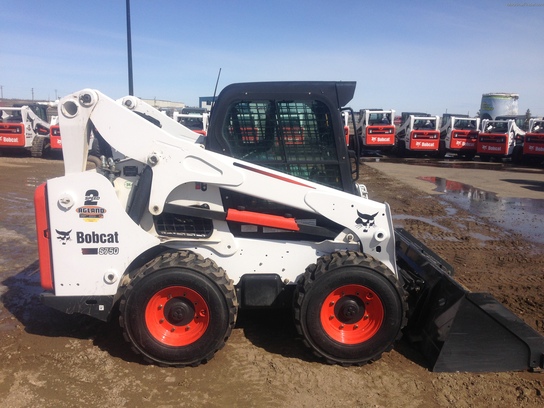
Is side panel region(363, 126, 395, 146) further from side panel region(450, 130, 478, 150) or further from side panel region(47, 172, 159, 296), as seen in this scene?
side panel region(47, 172, 159, 296)

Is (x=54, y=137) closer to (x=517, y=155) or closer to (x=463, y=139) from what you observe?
(x=463, y=139)

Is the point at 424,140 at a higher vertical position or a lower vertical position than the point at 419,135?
lower

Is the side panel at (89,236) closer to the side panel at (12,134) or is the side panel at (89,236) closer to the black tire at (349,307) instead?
the black tire at (349,307)

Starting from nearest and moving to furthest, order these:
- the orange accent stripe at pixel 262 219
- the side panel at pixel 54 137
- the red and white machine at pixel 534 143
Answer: the orange accent stripe at pixel 262 219 < the side panel at pixel 54 137 < the red and white machine at pixel 534 143

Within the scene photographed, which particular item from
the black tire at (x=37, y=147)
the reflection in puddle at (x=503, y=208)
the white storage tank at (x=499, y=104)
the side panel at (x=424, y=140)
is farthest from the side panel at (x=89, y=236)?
the white storage tank at (x=499, y=104)

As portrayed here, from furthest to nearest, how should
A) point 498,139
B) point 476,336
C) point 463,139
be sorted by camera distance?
point 463,139, point 498,139, point 476,336

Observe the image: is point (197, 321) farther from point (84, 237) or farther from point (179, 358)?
point (84, 237)

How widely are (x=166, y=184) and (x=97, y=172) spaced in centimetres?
61

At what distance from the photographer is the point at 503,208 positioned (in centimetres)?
1052

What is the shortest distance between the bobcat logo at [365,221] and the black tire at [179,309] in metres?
1.13

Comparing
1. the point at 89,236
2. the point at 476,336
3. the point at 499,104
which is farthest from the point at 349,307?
the point at 499,104

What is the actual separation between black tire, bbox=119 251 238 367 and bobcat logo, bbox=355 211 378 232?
1.13 metres

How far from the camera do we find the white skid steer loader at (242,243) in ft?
11.7

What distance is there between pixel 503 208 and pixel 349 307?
8.25 meters
